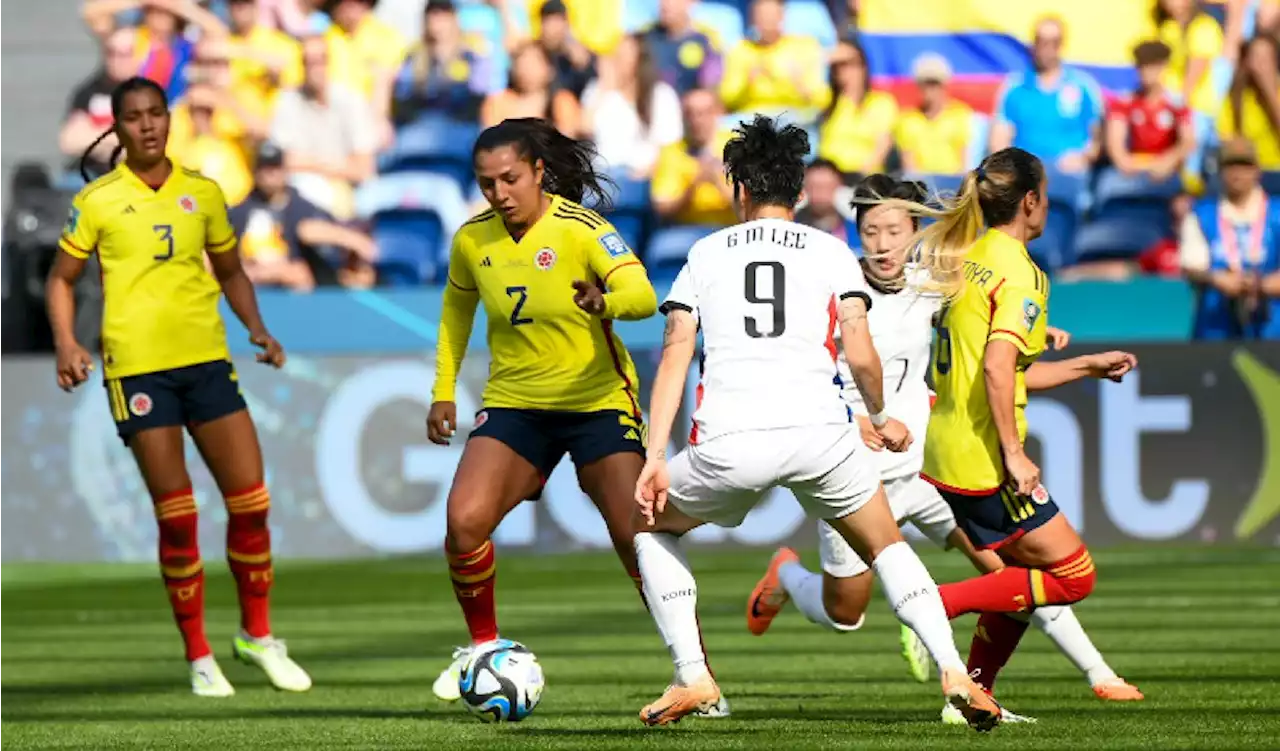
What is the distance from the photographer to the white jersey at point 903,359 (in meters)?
8.48

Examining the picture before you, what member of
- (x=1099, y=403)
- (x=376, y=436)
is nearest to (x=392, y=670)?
(x=376, y=436)

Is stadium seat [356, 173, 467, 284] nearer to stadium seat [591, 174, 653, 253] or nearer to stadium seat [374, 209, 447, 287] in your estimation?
stadium seat [374, 209, 447, 287]

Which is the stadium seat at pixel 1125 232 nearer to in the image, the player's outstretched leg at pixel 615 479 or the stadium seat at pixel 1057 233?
the stadium seat at pixel 1057 233

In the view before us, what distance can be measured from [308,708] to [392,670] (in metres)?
1.45

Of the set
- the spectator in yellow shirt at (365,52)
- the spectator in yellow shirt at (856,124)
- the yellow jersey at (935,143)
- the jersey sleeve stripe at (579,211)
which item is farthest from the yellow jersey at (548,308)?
the spectator in yellow shirt at (365,52)

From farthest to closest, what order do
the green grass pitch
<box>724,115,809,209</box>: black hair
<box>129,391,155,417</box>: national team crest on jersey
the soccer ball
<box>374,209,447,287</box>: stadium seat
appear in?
<box>374,209,447,287</box>: stadium seat, <box>129,391,155,417</box>: national team crest on jersey, the soccer ball, the green grass pitch, <box>724,115,809,209</box>: black hair

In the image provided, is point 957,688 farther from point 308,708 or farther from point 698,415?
point 308,708

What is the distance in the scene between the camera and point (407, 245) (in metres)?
16.4

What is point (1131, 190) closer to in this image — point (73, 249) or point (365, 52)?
point (365, 52)

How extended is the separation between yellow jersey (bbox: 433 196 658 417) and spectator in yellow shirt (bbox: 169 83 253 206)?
371 inches

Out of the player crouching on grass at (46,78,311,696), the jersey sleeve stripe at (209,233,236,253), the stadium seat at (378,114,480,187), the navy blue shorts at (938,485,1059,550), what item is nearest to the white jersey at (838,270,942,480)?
the navy blue shorts at (938,485,1059,550)

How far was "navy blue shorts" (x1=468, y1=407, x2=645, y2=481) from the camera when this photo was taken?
757 centimetres

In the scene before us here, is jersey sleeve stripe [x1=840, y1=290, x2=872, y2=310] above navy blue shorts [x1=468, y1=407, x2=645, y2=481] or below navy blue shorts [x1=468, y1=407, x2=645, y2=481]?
above

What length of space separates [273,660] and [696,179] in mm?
8001
